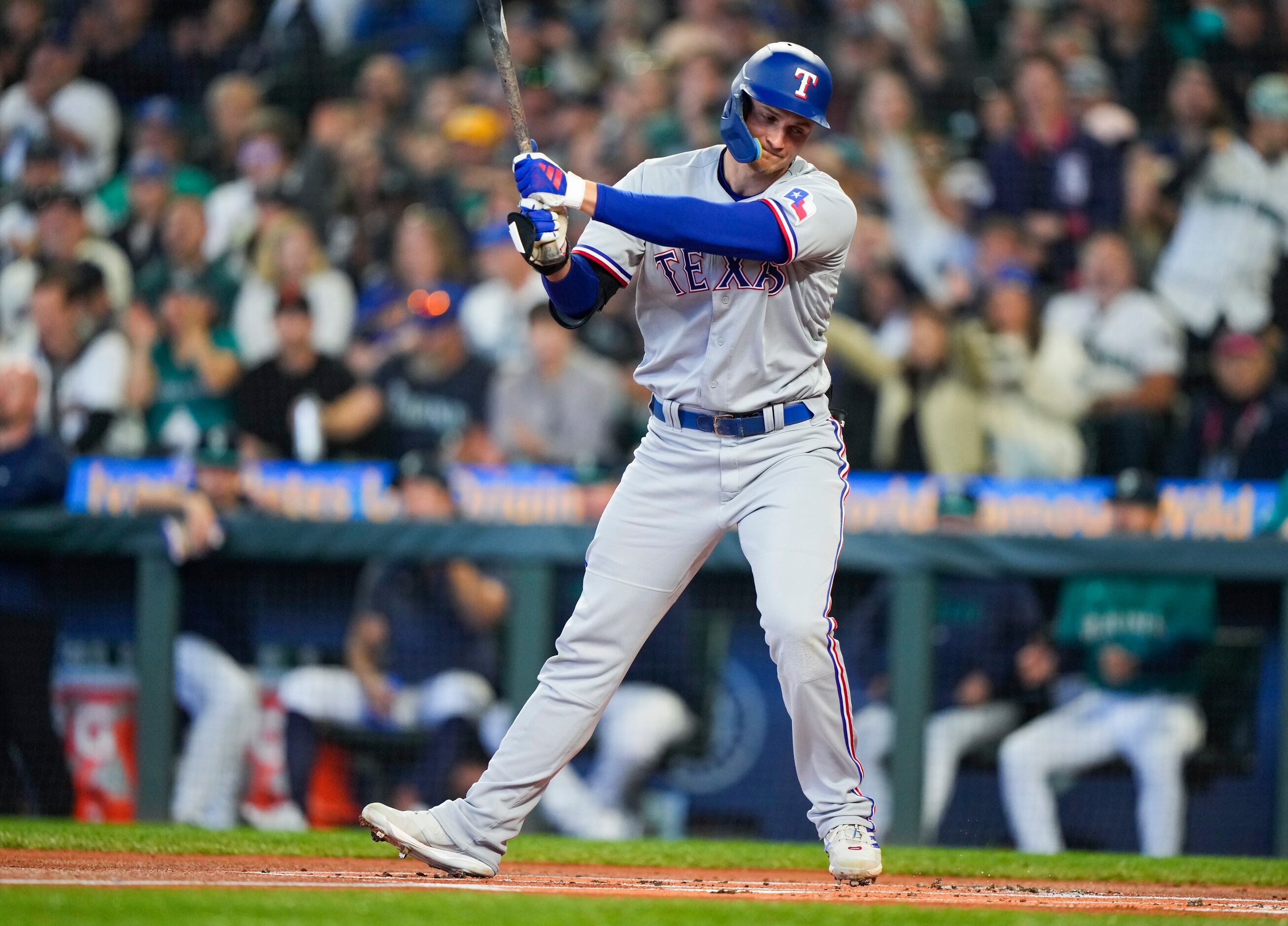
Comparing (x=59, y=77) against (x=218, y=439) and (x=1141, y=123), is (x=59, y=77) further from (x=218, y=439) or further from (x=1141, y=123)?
(x=1141, y=123)

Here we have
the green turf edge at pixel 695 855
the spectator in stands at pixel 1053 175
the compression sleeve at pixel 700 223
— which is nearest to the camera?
the compression sleeve at pixel 700 223

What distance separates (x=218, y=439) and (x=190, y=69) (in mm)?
2978

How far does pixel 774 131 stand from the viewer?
3432mm

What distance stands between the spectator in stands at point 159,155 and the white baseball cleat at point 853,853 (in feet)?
17.4

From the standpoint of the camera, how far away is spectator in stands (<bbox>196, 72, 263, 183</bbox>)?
26.2ft

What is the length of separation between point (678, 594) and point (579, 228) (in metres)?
4.12

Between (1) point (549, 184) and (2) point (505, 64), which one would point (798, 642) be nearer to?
(1) point (549, 184)

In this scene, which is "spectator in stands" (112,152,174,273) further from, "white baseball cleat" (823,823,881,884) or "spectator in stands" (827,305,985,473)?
"white baseball cleat" (823,823,881,884)

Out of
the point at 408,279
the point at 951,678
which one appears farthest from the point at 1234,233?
the point at 408,279

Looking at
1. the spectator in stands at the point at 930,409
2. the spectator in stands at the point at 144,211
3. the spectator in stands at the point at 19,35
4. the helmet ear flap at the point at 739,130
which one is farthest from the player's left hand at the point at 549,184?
the spectator in stands at the point at 19,35

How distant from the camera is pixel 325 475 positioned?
6281 millimetres

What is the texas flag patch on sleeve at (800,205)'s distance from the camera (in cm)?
332

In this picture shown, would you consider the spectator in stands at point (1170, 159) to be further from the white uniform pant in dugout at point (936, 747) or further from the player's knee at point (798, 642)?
the player's knee at point (798, 642)

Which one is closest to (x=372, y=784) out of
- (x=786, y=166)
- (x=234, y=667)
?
(x=234, y=667)
